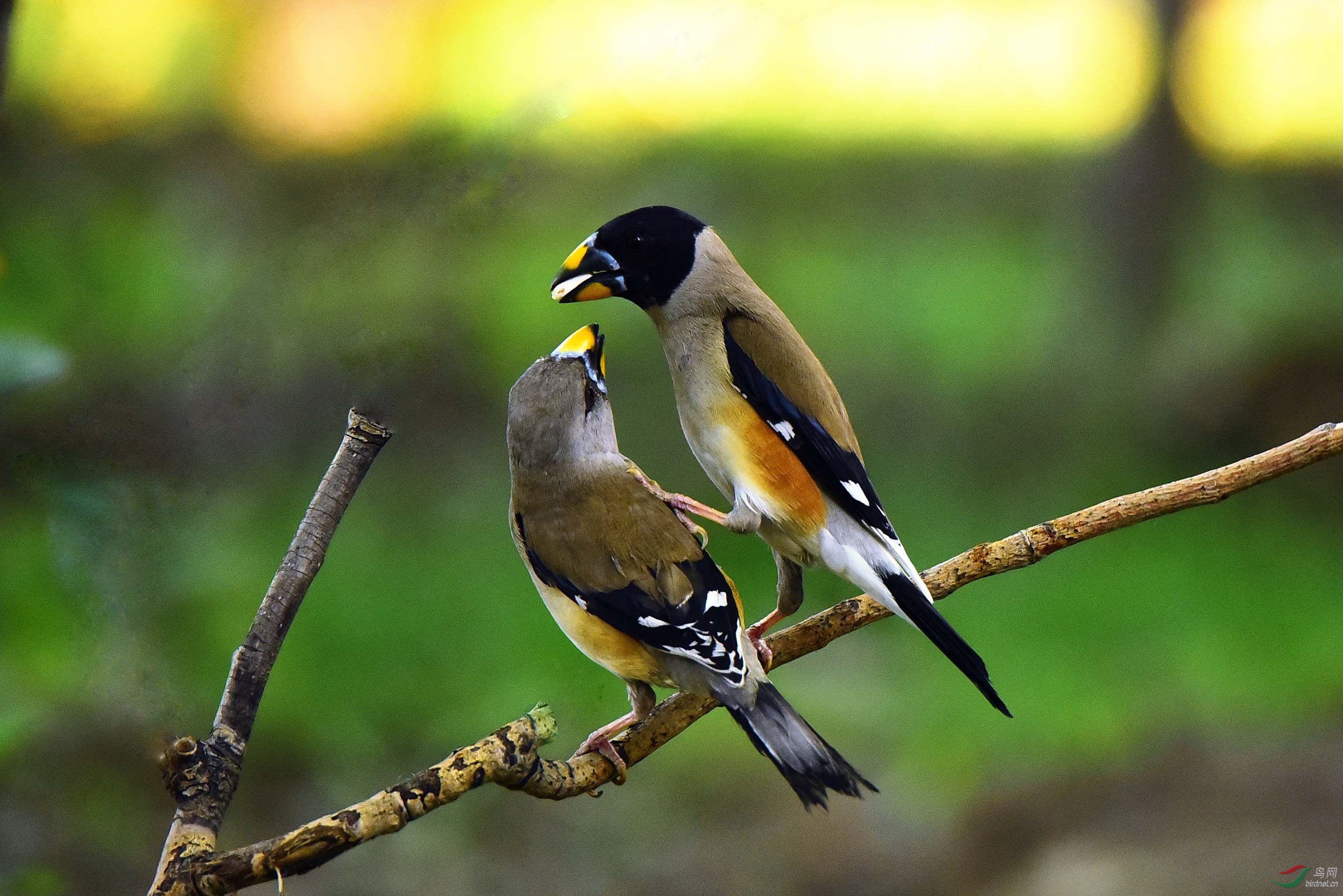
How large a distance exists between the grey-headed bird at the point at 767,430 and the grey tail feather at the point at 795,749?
0.20 m

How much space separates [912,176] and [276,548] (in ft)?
12.8

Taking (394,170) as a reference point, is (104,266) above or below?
above

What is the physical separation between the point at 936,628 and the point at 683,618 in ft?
1.20

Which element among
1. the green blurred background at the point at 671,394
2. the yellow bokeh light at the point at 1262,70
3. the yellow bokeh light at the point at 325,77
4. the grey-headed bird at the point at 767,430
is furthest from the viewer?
the yellow bokeh light at the point at 1262,70

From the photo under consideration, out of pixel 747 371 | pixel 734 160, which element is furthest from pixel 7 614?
pixel 734 160

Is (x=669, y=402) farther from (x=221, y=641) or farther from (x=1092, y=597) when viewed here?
(x=1092, y=597)

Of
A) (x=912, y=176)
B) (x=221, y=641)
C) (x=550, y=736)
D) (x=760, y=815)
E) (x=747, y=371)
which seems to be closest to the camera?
(x=550, y=736)

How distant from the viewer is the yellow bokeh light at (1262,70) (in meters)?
4.86

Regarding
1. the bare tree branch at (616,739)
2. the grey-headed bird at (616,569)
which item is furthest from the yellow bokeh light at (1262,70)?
the grey-headed bird at (616,569)

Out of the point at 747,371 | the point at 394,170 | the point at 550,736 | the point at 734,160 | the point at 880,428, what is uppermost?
the point at 734,160

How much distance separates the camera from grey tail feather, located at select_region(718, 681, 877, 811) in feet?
4.46

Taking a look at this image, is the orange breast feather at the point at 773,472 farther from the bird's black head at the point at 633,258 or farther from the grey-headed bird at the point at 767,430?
the bird's black head at the point at 633,258

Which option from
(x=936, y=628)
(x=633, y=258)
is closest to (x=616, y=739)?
(x=936, y=628)

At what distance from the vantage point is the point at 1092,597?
15.0ft
